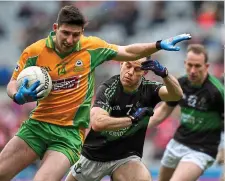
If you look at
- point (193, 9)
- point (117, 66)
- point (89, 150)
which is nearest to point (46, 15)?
point (117, 66)

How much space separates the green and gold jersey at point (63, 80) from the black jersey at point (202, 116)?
2429mm

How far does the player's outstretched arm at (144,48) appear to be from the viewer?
23.6 ft

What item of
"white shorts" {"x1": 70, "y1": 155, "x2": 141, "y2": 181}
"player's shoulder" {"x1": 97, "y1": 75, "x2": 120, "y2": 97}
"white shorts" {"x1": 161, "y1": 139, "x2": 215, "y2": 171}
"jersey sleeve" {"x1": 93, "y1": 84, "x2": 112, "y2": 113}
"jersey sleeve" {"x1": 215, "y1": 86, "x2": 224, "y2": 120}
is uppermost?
"player's shoulder" {"x1": 97, "y1": 75, "x2": 120, "y2": 97}

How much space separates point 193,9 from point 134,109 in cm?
855

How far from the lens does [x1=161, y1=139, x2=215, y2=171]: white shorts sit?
930 cm

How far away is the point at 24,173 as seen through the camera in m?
12.8

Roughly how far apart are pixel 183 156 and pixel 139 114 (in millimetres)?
2374

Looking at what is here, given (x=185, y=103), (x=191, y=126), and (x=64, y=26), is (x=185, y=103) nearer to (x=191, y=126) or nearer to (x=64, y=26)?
(x=191, y=126)

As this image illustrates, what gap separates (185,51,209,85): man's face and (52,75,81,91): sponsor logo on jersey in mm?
2571

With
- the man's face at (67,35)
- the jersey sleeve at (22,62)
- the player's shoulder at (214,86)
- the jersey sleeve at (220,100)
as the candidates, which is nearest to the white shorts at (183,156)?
the jersey sleeve at (220,100)

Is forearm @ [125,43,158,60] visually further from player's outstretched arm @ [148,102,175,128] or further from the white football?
player's outstretched arm @ [148,102,175,128]

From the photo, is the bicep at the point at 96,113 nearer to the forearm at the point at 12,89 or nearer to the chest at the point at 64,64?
the chest at the point at 64,64

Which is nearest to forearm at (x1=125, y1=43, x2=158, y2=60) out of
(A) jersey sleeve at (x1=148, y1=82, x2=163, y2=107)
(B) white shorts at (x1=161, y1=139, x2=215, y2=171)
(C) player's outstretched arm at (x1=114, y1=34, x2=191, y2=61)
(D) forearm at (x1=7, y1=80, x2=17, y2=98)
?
(C) player's outstretched arm at (x1=114, y1=34, x2=191, y2=61)

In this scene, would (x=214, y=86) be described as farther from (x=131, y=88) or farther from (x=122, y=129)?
(x=122, y=129)
